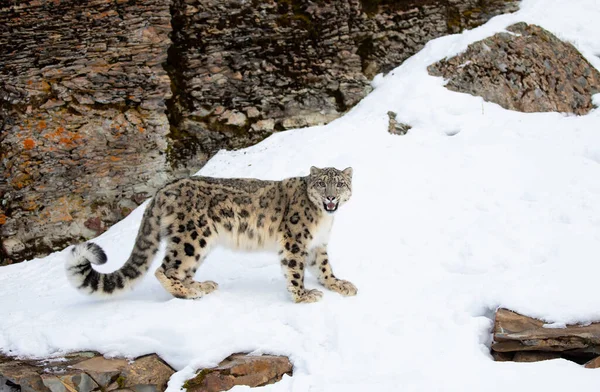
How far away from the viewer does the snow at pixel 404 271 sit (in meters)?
5.91

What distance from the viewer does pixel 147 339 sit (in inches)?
240

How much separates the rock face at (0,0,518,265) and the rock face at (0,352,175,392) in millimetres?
5698


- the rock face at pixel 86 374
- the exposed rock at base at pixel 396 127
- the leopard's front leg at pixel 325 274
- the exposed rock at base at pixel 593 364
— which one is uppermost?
the exposed rock at base at pixel 396 127

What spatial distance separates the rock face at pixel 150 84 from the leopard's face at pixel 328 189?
17.7ft

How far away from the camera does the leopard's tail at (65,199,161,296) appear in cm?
648

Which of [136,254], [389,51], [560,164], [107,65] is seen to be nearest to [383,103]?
[389,51]

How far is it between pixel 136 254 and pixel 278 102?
6.73 metres

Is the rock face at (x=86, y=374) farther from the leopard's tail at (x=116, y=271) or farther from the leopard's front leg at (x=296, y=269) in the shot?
the leopard's front leg at (x=296, y=269)

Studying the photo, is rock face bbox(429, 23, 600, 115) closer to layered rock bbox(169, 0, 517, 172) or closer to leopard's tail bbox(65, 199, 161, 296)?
layered rock bbox(169, 0, 517, 172)

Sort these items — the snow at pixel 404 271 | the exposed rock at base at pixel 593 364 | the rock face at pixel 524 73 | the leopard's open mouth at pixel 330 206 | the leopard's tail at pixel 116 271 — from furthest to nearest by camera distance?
the rock face at pixel 524 73 < the leopard's open mouth at pixel 330 206 < the leopard's tail at pixel 116 271 < the snow at pixel 404 271 < the exposed rock at base at pixel 593 364

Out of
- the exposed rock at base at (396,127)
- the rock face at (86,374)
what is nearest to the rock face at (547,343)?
the rock face at (86,374)

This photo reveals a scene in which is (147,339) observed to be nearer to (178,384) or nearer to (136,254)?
(178,384)

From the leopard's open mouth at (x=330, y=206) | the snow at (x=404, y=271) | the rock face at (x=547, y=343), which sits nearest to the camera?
the rock face at (x=547, y=343)

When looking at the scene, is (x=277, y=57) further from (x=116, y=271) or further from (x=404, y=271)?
(x=116, y=271)
